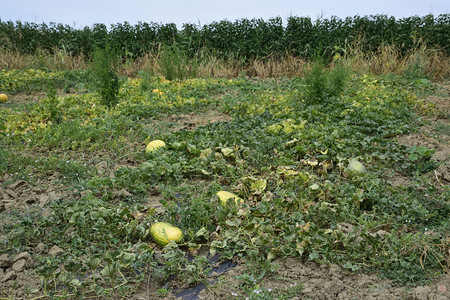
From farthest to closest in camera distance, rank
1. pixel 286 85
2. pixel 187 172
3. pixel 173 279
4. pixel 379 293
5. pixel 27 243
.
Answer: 1. pixel 286 85
2. pixel 187 172
3. pixel 27 243
4. pixel 173 279
5. pixel 379 293

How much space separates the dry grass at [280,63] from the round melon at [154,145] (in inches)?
230

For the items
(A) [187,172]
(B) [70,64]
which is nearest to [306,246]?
(A) [187,172]

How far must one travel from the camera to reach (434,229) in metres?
3.38

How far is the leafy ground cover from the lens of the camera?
116 inches

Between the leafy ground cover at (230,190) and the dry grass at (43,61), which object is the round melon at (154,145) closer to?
the leafy ground cover at (230,190)

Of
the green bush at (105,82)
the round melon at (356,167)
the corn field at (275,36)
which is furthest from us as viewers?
the corn field at (275,36)

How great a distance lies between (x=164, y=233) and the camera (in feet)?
10.7

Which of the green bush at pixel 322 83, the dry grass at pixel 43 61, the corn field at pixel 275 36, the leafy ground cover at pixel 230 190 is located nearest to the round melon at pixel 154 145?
the leafy ground cover at pixel 230 190

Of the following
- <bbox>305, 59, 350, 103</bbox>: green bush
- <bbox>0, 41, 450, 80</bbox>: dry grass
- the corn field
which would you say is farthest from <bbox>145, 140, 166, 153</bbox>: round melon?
the corn field

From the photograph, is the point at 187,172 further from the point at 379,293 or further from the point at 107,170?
the point at 379,293

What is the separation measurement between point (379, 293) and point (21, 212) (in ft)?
10.0

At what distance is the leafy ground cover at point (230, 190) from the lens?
2943 mm

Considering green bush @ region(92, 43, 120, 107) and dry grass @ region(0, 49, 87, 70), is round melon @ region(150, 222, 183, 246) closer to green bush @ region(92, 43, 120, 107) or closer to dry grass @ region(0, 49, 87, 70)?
green bush @ region(92, 43, 120, 107)

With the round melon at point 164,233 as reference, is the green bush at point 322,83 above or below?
above
